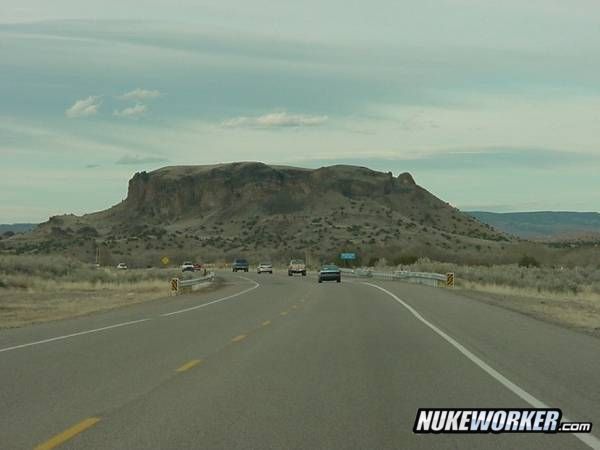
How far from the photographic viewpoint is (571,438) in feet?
A: 28.1

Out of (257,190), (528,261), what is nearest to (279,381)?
(528,261)

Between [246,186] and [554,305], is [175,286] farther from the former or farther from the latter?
[246,186]

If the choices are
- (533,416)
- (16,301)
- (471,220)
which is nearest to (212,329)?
(533,416)

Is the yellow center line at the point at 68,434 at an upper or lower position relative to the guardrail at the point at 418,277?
lower

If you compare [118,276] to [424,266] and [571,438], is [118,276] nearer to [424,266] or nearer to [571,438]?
[424,266]

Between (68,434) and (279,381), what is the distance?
3.97 meters

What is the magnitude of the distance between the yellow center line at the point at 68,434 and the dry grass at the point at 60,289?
15.3 metres

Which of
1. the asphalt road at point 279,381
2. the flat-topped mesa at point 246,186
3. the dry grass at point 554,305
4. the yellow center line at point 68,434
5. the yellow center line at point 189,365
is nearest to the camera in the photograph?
the yellow center line at point 68,434

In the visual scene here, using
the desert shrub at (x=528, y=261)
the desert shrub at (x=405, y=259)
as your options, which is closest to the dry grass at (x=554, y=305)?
the desert shrub at (x=528, y=261)

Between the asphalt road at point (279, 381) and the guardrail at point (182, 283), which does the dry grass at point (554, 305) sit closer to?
the asphalt road at point (279, 381)

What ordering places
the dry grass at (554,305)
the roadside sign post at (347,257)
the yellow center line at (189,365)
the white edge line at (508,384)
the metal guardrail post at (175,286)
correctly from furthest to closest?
the roadside sign post at (347,257) < the metal guardrail post at (175,286) < the dry grass at (554,305) < the yellow center line at (189,365) < the white edge line at (508,384)

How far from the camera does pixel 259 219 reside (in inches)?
6299

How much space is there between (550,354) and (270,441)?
27.8ft

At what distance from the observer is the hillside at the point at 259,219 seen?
137 meters
